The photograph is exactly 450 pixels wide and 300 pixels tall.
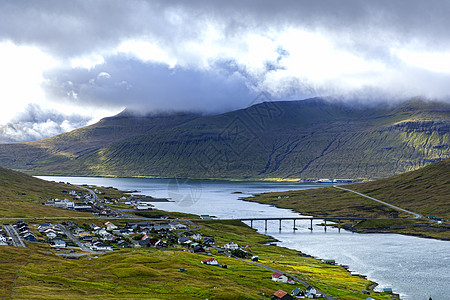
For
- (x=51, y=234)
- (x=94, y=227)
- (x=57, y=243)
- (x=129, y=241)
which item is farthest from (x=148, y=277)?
(x=94, y=227)

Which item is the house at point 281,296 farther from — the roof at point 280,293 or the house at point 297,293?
the house at point 297,293

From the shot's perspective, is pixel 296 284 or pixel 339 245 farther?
pixel 339 245

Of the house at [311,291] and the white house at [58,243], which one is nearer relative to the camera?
the house at [311,291]

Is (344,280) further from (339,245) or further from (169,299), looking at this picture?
(339,245)

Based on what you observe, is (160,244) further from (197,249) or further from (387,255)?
(387,255)

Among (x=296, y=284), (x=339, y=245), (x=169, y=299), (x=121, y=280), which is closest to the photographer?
(x=169, y=299)

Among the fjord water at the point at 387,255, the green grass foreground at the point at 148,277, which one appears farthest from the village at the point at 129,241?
the fjord water at the point at 387,255

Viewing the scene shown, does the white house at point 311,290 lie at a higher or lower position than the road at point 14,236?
lower

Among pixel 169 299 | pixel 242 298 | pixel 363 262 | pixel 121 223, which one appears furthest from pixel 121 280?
pixel 121 223
